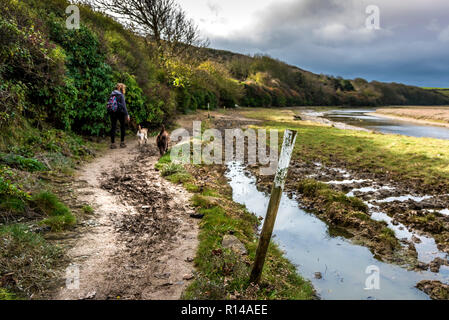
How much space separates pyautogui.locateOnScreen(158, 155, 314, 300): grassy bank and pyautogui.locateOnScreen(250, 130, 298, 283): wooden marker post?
28 cm

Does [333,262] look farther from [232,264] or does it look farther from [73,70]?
[73,70]

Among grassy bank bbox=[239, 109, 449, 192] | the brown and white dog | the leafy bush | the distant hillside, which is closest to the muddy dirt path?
the leafy bush

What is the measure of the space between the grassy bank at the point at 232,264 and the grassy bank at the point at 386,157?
676 cm

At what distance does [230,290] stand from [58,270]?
2460mm

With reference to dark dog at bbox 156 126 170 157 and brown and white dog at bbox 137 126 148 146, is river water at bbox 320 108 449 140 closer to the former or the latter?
dark dog at bbox 156 126 170 157

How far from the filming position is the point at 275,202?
3414 mm

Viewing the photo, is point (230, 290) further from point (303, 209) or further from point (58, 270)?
point (303, 209)

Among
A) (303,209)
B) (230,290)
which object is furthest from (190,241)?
(303,209)

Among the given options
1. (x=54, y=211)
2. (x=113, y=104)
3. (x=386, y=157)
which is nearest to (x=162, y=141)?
(x=113, y=104)

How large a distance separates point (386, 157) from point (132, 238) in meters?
12.4

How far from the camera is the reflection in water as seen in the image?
4176 mm

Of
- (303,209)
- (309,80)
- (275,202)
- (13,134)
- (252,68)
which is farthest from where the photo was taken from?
(309,80)

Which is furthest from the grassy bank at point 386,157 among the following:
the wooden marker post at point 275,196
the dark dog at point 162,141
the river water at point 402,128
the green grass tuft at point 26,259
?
the green grass tuft at point 26,259
